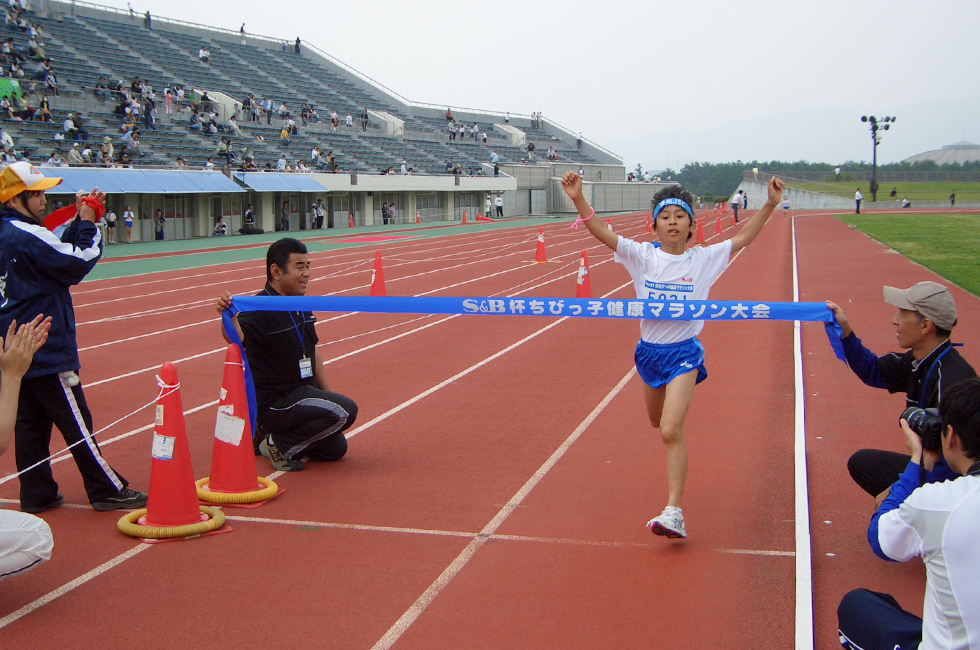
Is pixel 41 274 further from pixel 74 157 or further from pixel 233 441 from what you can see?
pixel 74 157

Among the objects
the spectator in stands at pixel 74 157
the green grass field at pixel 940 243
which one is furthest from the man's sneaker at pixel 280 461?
the spectator in stands at pixel 74 157

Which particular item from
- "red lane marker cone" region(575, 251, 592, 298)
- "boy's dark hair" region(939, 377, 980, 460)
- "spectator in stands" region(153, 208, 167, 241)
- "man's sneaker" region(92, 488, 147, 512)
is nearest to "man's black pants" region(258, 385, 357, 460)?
"man's sneaker" region(92, 488, 147, 512)

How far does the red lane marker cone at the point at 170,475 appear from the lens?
16.8 feet

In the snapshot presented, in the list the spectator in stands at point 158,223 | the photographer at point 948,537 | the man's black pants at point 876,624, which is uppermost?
the spectator in stands at point 158,223

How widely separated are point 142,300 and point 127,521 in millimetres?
13663

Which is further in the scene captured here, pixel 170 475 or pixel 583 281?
pixel 583 281

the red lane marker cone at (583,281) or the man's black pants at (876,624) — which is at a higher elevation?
the red lane marker cone at (583,281)

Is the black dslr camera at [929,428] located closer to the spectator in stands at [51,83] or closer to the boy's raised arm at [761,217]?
the boy's raised arm at [761,217]

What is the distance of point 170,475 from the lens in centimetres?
514

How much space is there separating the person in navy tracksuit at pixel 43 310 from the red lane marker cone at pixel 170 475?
0.54 m

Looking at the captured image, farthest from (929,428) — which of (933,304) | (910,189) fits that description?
(910,189)

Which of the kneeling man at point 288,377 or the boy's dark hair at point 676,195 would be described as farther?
the kneeling man at point 288,377

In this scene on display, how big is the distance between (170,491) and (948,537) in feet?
13.8

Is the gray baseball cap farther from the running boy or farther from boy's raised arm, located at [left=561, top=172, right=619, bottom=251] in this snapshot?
boy's raised arm, located at [left=561, top=172, right=619, bottom=251]
